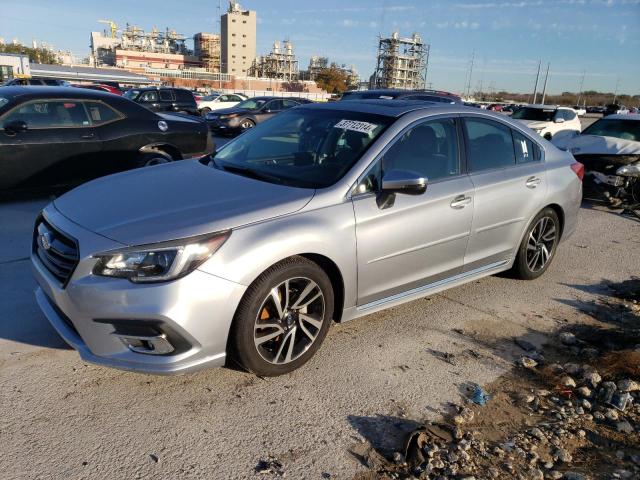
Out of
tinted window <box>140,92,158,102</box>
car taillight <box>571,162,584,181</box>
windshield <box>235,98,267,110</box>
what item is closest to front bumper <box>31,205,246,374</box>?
car taillight <box>571,162,584,181</box>

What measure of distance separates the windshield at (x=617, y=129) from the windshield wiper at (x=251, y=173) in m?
8.26

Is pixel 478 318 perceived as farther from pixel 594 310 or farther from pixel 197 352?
pixel 197 352

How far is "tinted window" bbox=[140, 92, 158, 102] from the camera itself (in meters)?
21.3

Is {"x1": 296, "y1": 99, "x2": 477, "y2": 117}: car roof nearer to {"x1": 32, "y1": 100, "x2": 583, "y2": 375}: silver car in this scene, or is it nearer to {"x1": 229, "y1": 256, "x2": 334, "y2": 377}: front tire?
{"x1": 32, "y1": 100, "x2": 583, "y2": 375}: silver car

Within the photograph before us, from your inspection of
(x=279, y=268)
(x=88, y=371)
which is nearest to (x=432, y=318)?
(x=279, y=268)

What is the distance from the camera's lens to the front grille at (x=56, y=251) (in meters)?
2.89

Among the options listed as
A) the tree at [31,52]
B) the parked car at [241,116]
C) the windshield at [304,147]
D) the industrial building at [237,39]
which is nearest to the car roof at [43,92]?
A: the windshield at [304,147]

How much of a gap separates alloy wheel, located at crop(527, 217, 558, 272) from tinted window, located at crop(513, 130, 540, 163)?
0.59 metres

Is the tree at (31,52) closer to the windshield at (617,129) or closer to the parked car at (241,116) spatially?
the parked car at (241,116)

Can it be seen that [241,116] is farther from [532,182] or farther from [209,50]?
[209,50]

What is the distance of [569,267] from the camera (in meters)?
5.70

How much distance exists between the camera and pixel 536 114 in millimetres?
16141

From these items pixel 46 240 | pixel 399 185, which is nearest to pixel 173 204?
pixel 46 240

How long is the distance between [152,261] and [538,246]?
377 centimetres
